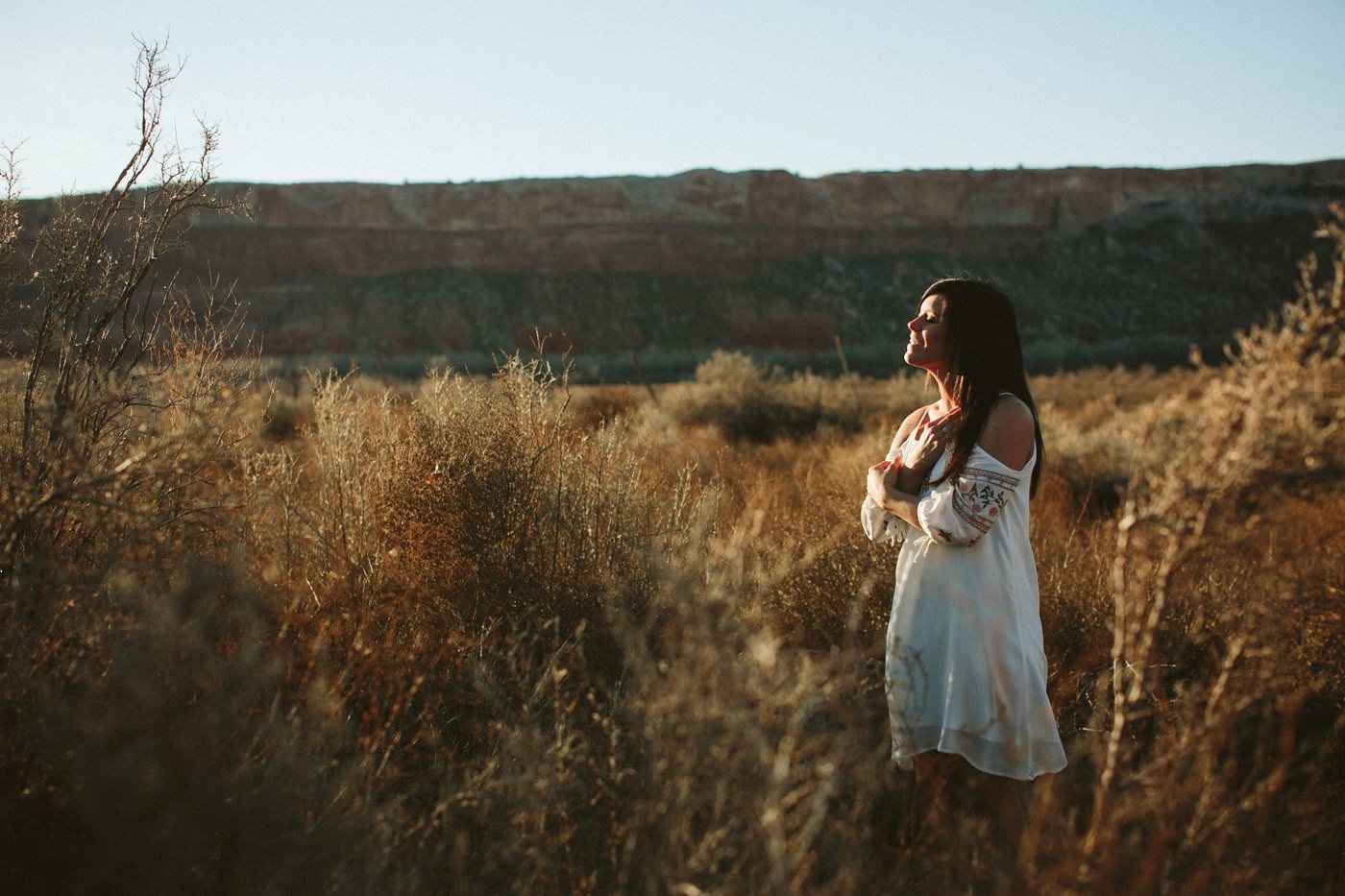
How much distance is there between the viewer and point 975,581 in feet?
8.59

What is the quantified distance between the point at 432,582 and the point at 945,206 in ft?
152

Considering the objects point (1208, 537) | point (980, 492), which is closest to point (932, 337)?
point (980, 492)

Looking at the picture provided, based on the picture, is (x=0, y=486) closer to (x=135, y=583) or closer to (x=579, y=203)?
(x=135, y=583)

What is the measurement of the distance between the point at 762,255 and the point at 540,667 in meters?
42.4

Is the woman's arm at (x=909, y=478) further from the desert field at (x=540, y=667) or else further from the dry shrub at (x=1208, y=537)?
the dry shrub at (x=1208, y=537)

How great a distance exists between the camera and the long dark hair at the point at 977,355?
268 centimetres

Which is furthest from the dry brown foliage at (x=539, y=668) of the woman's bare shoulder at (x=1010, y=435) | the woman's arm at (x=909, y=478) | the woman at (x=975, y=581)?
the woman's bare shoulder at (x=1010, y=435)

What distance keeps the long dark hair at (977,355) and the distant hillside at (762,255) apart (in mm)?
34137

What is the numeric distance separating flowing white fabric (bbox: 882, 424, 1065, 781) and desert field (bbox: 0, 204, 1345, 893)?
177 millimetres

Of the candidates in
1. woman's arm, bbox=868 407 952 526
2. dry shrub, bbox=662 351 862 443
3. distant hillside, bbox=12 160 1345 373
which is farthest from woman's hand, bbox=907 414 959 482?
distant hillside, bbox=12 160 1345 373

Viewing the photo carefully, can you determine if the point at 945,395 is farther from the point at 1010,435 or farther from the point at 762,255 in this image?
the point at 762,255

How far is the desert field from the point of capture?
1.91 meters

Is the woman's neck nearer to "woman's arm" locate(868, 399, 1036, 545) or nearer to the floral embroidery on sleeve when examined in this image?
"woman's arm" locate(868, 399, 1036, 545)

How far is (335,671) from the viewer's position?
3041mm
